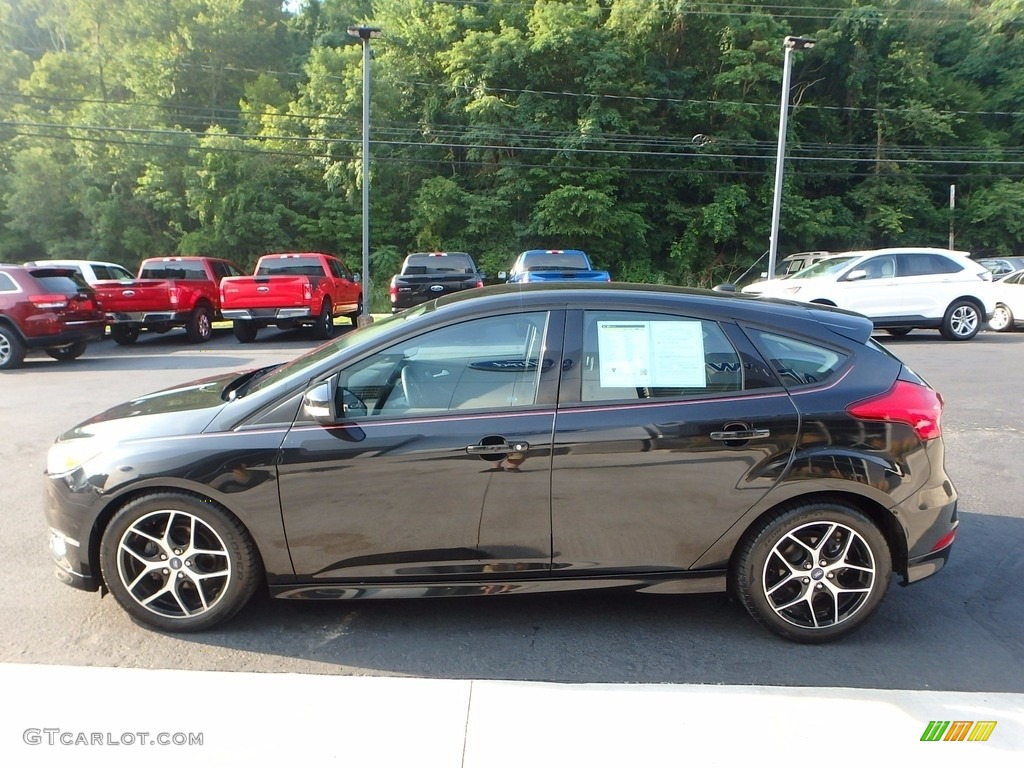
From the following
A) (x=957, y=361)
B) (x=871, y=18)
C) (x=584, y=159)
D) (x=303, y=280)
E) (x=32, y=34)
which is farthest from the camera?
(x=32, y=34)

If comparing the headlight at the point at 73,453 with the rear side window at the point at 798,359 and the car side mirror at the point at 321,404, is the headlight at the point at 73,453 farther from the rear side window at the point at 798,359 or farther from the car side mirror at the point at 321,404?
the rear side window at the point at 798,359

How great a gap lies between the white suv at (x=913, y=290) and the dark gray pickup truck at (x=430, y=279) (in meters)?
7.06

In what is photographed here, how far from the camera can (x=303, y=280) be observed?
1480 centimetres

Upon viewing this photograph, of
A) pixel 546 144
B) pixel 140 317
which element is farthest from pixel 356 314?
pixel 546 144

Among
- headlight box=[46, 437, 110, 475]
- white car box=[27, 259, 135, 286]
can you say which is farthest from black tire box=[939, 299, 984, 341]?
white car box=[27, 259, 135, 286]

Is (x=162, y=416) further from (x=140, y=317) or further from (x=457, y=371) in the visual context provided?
(x=140, y=317)

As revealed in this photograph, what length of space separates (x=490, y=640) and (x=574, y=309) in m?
1.60

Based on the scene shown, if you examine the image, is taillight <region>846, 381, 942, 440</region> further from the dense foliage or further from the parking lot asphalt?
the dense foliage

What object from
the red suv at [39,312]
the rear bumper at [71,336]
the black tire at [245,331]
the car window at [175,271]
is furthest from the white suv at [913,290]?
the car window at [175,271]

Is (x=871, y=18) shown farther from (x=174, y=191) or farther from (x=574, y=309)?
(x=574, y=309)

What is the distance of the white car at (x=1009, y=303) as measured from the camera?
15.4 metres

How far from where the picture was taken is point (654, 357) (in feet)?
10.9

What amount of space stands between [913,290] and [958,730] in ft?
42.5

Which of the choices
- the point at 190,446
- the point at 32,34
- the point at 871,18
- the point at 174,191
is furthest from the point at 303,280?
the point at 32,34
